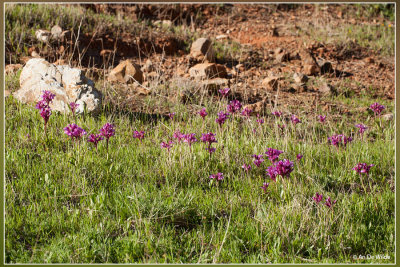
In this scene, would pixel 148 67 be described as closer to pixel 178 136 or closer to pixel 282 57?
pixel 282 57

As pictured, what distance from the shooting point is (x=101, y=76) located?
7047 millimetres

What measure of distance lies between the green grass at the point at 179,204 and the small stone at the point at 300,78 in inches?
114

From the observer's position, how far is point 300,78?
299 inches

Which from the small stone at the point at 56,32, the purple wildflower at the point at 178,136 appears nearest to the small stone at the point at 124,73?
the small stone at the point at 56,32

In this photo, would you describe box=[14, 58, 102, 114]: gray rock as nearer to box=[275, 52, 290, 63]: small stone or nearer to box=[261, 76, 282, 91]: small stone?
box=[261, 76, 282, 91]: small stone

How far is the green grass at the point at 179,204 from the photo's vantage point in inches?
121

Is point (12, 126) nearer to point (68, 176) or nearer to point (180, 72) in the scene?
point (68, 176)

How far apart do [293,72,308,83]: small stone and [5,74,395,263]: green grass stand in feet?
9.49

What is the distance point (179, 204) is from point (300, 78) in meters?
4.75

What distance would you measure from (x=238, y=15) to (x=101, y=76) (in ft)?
16.9

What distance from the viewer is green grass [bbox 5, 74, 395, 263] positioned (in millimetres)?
3076

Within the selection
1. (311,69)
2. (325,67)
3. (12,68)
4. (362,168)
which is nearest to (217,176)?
(362,168)

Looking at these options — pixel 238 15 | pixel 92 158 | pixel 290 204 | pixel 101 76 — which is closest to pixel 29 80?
pixel 101 76

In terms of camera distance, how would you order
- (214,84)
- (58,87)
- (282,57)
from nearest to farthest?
(58,87) → (214,84) → (282,57)
